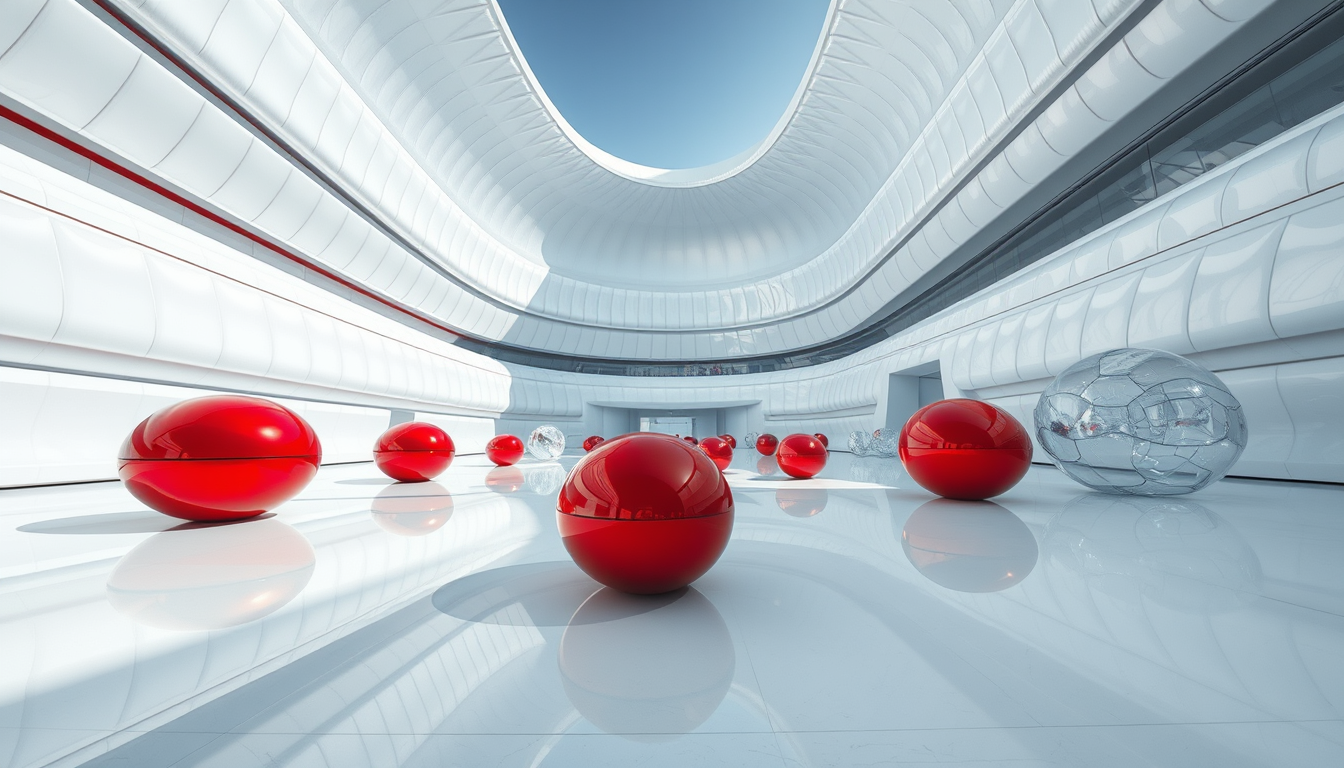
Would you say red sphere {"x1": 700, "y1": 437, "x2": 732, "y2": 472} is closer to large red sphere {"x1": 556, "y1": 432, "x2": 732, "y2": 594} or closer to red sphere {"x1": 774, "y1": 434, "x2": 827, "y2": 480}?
red sphere {"x1": 774, "y1": 434, "x2": 827, "y2": 480}

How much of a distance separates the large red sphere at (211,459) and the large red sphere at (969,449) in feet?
16.4

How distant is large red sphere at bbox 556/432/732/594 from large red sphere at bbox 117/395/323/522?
2.75 metres

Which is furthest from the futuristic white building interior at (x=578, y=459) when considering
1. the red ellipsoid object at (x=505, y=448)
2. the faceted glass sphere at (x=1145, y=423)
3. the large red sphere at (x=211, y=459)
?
the red ellipsoid object at (x=505, y=448)

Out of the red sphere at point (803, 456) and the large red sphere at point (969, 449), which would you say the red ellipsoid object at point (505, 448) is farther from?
the large red sphere at point (969, 449)

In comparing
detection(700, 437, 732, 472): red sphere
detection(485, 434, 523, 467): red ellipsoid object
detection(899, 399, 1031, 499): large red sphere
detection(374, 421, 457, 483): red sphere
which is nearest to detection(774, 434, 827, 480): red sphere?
detection(700, 437, 732, 472): red sphere

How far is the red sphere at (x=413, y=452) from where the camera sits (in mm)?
6406

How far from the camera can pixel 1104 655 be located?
4.68 ft

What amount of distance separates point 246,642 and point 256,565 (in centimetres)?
118

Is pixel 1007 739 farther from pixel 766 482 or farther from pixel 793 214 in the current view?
pixel 793 214

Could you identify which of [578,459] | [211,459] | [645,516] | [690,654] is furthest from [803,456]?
[211,459]

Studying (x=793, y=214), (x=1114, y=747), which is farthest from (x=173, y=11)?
(x=793, y=214)

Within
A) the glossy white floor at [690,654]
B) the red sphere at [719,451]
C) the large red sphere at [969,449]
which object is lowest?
the glossy white floor at [690,654]

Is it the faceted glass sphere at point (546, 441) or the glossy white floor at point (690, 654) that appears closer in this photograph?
the glossy white floor at point (690, 654)

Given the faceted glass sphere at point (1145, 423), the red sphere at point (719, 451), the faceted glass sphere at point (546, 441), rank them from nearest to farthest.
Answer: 1. the faceted glass sphere at point (1145, 423)
2. the red sphere at point (719, 451)
3. the faceted glass sphere at point (546, 441)
